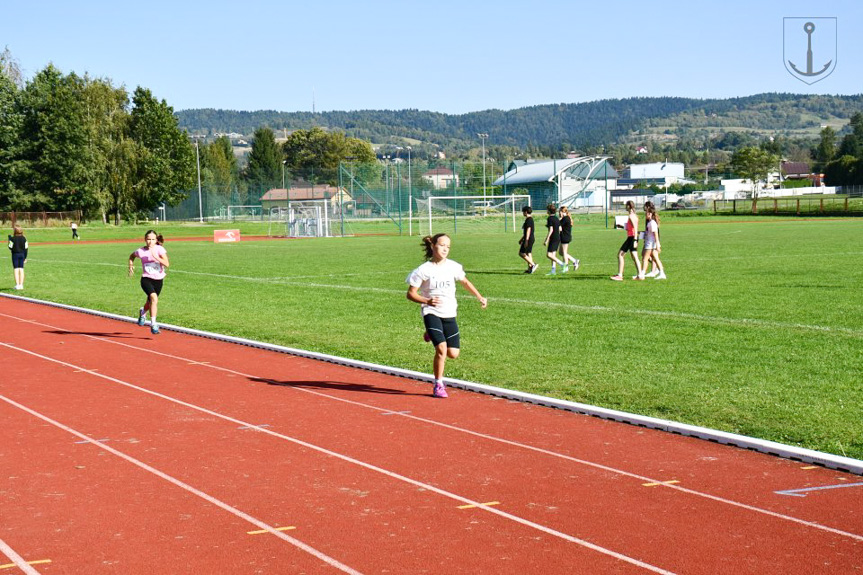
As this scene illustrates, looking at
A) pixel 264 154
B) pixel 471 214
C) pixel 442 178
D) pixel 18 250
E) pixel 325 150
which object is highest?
pixel 325 150

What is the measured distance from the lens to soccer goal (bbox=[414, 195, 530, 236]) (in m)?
64.0

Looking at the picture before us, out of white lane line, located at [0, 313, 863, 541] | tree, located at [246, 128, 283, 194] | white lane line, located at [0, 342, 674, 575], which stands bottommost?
white lane line, located at [0, 313, 863, 541]

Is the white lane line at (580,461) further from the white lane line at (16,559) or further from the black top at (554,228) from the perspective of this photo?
the black top at (554,228)

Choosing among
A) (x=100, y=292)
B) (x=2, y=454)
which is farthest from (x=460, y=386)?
(x=100, y=292)

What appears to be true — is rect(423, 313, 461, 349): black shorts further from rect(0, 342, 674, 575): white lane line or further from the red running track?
rect(0, 342, 674, 575): white lane line

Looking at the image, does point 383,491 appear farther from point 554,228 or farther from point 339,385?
point 554,228

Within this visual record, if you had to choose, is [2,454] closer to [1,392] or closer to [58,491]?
[58,491]

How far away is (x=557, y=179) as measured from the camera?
78.7m

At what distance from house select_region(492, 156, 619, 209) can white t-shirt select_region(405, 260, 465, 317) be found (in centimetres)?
5680

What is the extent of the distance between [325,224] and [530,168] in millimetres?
39187

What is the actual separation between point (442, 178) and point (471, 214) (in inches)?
143

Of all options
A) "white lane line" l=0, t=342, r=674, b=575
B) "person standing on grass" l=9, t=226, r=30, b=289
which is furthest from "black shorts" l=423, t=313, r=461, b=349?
"person standing on grass" l=9, t=226, r=30, b=289

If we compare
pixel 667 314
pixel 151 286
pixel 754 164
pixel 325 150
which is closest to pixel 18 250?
pixel 151 286

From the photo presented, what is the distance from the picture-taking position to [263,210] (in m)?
85.9
